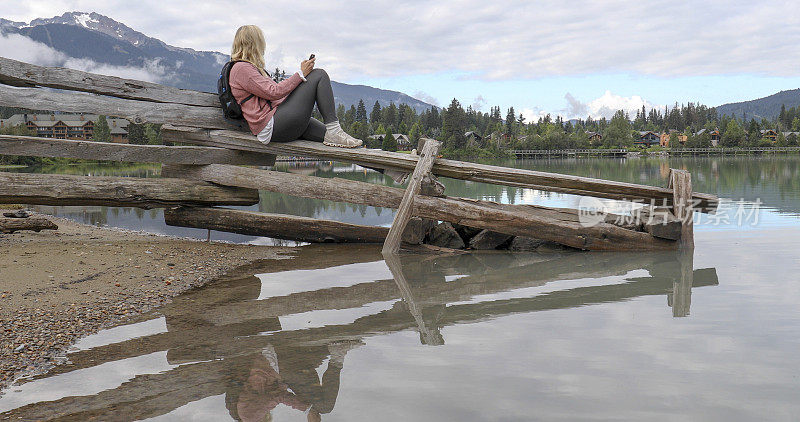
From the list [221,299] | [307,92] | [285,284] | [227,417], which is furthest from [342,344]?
[307,92]

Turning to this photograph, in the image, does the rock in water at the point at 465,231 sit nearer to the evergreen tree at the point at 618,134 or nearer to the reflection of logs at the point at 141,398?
the reflection of logs at the point at 141,398

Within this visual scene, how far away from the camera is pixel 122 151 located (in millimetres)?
9047

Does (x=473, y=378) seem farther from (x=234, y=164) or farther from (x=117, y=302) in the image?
(x=234, y=164)

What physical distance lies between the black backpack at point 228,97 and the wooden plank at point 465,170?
14.5 inches

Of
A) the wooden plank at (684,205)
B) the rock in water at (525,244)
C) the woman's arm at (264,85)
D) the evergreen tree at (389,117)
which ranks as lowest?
the rock in water at (525,244)

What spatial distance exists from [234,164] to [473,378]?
22.6ft

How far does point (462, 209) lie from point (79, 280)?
193 inches

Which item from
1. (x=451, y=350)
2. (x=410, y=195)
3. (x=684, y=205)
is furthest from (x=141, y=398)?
(x=684, y=205)

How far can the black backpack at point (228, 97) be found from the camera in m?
8.71

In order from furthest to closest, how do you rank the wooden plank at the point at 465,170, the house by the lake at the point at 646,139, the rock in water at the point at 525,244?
the house by the lake at the point at 646,139 < the rock in water at the point at 525,244 < the wooden plank at the point at 465,170

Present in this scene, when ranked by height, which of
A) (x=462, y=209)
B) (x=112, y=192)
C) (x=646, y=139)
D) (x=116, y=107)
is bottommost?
(x=462, y=209)

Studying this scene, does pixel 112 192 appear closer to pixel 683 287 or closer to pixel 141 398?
pixel 141 398

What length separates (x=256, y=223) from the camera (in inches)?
384

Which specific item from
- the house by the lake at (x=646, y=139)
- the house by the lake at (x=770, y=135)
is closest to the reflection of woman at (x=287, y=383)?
the house by the lake at (x=770, y=135)
